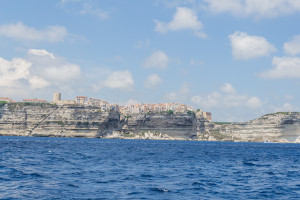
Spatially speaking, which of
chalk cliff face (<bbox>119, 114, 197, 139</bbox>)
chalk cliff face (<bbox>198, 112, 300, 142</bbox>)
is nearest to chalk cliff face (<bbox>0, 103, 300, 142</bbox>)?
chalk cliff face (<bbox>198, 112, 300, 142</bbox>)

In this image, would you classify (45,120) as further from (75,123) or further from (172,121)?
(172,121)

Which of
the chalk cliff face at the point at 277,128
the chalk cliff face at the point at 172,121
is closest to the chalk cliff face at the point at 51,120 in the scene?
the chalk cliff face at the point at 172,121

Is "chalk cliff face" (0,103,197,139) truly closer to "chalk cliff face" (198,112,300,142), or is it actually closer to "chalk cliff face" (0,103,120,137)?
"chalk cliff face" (0,103,120,137)

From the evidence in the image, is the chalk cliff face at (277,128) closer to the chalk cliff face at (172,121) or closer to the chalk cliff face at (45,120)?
the chalk cliff face at (172,121)

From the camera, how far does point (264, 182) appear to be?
25.6 metres

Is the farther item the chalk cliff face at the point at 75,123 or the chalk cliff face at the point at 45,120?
the chalk cliff face at the point at 75,123

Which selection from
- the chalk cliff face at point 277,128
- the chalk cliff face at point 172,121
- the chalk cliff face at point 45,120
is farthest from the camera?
the chalk cliff face at point 172,121

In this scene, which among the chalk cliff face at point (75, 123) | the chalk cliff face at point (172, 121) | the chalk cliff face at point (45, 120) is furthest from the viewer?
the chalk cliff face at point (172, 121)

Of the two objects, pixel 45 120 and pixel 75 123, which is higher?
pixel 45 120

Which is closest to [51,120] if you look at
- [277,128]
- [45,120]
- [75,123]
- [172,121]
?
[45,120]

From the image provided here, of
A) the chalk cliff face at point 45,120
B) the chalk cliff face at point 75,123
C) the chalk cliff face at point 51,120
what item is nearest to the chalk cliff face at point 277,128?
the chalk cliff face at point 75,123

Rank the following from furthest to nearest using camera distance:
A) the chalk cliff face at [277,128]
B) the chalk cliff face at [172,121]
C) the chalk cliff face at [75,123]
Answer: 1. the chalk cliff face at [172,121]
2. the chalk cliff face at [277,128]
3. the chalk cliff face at [75,123]

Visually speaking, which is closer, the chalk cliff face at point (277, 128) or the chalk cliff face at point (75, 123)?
the chalk cliff face at point (75, 123)

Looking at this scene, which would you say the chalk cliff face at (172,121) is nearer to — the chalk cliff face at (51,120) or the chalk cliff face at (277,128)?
the chalk cliff face at (51,120)
